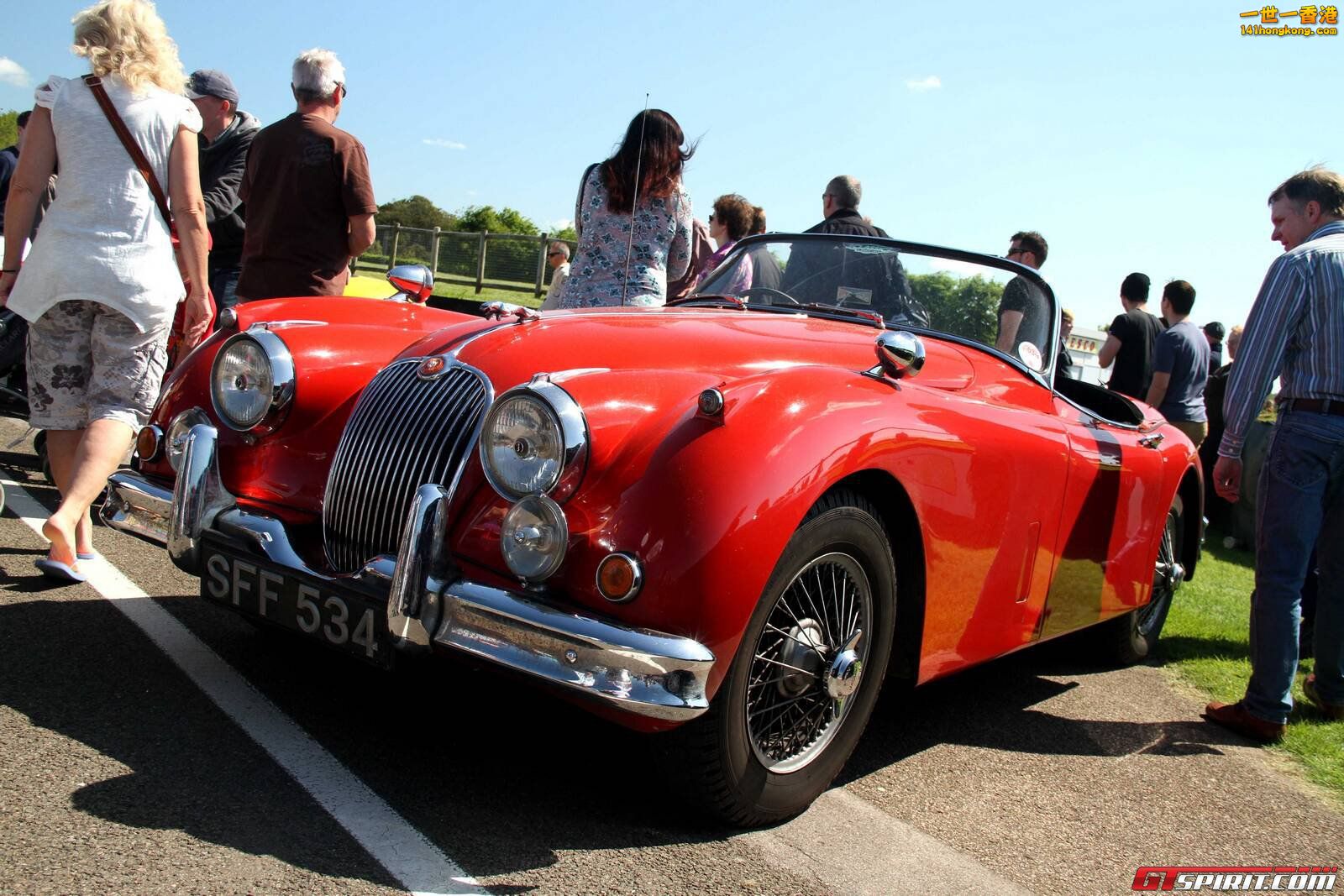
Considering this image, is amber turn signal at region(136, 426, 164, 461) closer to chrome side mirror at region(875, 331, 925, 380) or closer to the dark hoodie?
chrome side mirror at region(875, 331, 925, 380)

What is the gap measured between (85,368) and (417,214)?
55.5 m

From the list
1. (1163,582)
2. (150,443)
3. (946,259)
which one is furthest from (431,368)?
(1163,582)

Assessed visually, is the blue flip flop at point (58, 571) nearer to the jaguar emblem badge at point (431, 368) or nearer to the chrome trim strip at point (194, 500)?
the chrome trim strip at point (194, 500)

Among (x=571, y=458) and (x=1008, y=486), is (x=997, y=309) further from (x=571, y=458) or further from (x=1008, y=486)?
(x=571, y=458)

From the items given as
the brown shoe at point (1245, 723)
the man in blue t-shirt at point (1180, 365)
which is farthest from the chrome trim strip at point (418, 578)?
the man in blue t-shirt at point (1180, 365)

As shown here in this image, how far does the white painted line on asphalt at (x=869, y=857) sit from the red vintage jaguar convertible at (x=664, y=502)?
9 centimetres

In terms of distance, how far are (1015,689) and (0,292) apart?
3.93m

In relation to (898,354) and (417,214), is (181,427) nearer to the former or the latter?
(898,354)

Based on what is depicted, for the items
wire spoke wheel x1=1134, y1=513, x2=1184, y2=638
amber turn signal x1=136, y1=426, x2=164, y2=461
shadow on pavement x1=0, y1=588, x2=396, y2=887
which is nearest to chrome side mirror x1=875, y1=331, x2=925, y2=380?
shadow on pavement x1=0, y1=588, x2=396, y2=887

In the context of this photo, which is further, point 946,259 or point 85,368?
point 946,259

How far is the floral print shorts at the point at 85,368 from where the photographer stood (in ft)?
12.5

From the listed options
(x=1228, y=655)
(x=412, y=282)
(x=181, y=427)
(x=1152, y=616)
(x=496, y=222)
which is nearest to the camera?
(x=181, y=427)

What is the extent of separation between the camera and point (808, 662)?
9.05 feet

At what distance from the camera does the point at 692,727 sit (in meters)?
2.51
